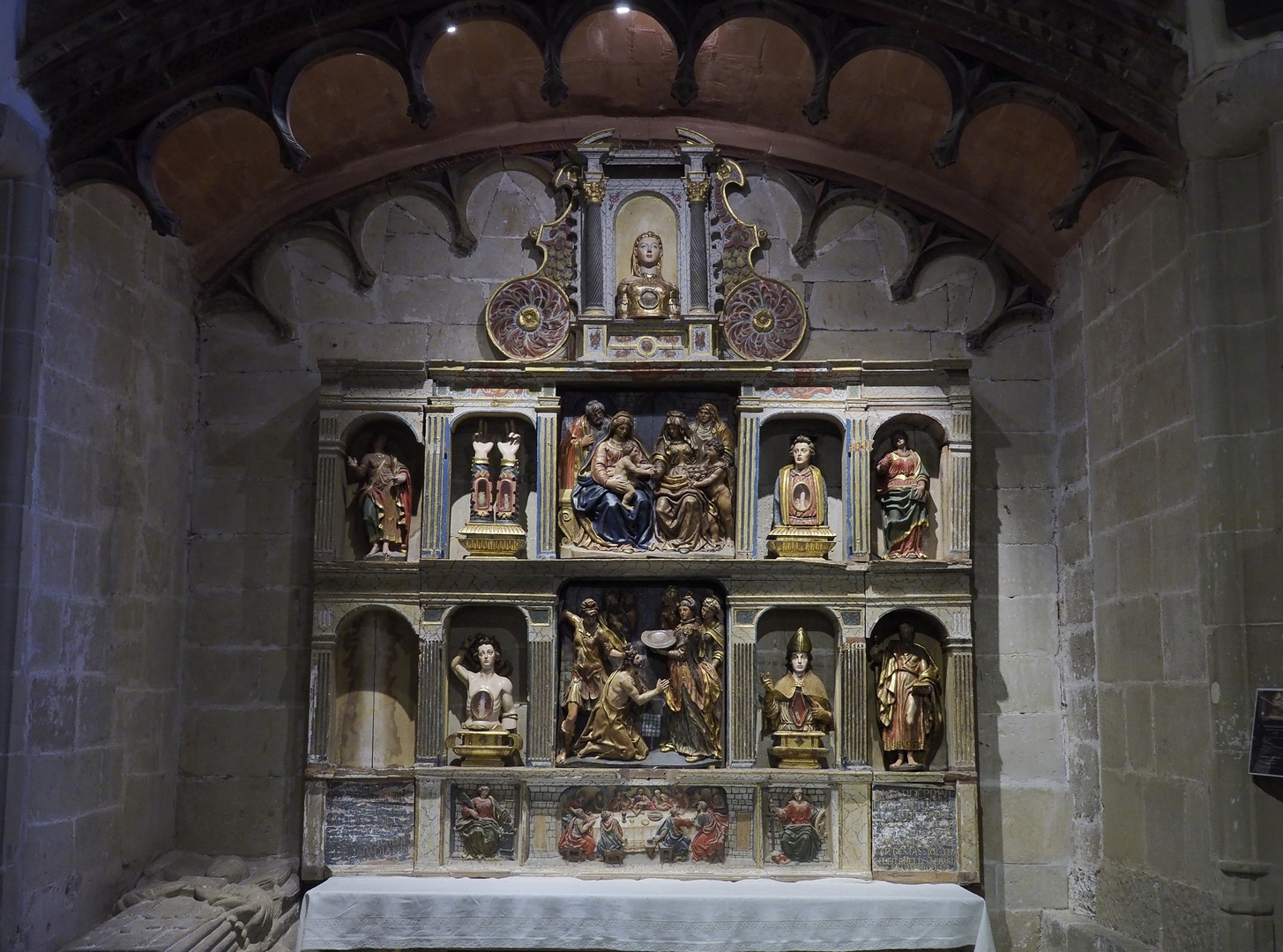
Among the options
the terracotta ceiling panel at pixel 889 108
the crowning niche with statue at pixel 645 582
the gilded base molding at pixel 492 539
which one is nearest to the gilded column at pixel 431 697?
the crowning niche with statue at pixel 645 582

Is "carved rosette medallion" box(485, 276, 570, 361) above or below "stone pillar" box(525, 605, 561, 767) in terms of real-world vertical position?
above

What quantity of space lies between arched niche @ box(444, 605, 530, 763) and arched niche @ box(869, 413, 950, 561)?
2124mm

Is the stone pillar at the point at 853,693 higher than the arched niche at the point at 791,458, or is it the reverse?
the arched niche at the point at 791,458

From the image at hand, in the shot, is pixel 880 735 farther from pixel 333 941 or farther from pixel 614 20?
pixel 614 20

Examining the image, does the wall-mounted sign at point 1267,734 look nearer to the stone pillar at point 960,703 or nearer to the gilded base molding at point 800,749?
the stone pillar at point 960,703

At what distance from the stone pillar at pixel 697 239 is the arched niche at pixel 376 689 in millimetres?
2543

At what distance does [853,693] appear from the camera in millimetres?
8016

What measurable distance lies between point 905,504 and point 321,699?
3.45 m

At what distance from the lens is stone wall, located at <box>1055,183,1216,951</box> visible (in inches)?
255

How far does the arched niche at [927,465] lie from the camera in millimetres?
8219


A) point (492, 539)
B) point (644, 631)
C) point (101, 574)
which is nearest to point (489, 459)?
point (492, 539)

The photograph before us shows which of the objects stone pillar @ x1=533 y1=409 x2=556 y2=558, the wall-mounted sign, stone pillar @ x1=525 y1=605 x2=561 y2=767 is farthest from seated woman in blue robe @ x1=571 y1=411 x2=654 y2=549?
the wall-mounted sign

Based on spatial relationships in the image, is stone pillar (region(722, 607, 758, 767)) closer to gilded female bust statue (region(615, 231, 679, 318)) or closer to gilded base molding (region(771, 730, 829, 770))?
gilded base molding (region(771, 730, 829, 770))

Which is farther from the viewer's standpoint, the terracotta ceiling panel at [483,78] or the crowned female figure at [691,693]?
the crowned female figure at [691,693]
